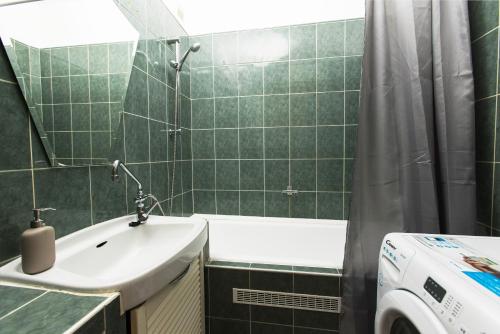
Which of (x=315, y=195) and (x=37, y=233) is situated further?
(x=315, y=195)

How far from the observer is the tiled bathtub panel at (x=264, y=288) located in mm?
1189

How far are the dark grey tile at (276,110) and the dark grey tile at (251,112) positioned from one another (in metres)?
0.04

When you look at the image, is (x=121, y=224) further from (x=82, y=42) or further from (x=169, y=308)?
(x=82, y=42)

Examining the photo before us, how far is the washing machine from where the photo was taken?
0.43 meters

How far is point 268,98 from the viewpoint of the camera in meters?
2.08

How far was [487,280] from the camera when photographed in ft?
1.61

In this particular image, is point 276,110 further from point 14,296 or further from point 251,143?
point 14,296

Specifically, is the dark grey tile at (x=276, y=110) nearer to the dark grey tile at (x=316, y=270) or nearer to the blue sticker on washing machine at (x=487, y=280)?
the dark grey tile at (x=316, y=270)

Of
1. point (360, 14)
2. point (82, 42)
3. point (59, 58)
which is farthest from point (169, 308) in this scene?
point (360, 14)

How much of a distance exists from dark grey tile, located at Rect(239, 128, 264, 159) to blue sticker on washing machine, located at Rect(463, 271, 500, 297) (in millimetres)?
1675

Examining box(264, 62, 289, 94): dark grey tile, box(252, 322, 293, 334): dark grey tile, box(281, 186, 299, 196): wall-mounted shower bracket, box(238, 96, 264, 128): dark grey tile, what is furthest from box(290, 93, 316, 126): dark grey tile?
box(252, 322, 293, 334): dark grey tile

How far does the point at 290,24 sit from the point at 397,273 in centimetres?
200

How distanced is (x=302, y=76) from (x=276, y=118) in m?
0.40

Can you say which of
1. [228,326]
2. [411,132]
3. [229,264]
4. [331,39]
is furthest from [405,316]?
[331,39]
